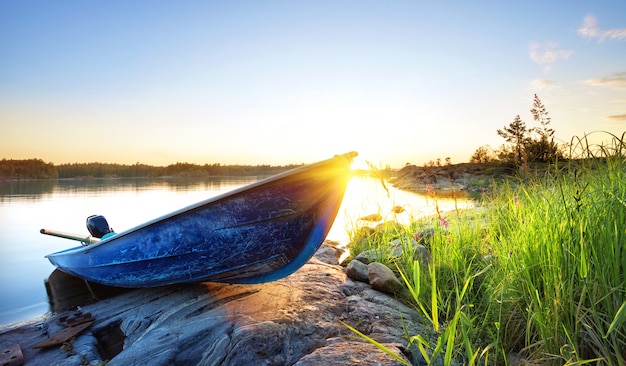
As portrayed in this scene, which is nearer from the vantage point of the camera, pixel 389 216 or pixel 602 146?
pixel 602 146

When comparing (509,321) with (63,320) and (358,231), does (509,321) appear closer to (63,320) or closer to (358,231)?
(358,231)

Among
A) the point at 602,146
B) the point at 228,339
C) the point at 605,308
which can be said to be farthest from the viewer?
the point at 228,339

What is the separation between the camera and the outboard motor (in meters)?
6.27

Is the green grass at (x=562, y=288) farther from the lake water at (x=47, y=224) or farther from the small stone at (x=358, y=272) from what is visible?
the lake water at (x=47, y=224)

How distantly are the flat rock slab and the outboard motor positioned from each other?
6.53 feet

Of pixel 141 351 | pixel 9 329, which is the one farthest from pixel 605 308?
pixel 9 329

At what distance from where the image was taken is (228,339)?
2762mm

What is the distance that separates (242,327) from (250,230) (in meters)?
0.98

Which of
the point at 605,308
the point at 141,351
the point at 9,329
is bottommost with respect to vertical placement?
the point at 9,329

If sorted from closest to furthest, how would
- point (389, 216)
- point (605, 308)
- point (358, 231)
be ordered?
point (605, 308), point (389, 216), point (358, 231)

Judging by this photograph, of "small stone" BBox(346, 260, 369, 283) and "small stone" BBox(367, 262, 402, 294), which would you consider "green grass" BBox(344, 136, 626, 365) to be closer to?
"small stone" BBox(367, 262, 402, 294)

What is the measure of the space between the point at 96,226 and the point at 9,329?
209 cm

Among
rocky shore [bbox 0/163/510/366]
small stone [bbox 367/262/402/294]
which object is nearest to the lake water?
small stone [bbox 367/262/402/294]

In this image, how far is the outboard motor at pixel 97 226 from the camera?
6.27m
